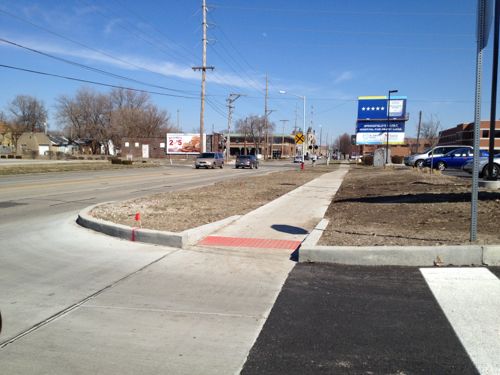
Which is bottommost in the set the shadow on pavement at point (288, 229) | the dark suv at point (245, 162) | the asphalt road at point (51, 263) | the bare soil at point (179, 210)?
the asphalt road at point (51, 263)

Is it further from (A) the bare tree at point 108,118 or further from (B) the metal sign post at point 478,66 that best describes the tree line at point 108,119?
(B) the metal sign post at point 478,66

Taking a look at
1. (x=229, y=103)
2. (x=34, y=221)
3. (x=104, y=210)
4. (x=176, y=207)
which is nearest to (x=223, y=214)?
(x=176, y=207)

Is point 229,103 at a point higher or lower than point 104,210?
higher

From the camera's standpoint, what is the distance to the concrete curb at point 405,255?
19.9 ft

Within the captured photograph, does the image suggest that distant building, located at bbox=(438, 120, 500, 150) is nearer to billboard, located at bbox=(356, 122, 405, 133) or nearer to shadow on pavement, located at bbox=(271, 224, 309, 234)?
billboard, located at bbox=(356, 122, 405, 133)

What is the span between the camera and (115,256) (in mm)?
6781

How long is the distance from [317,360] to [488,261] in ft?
12.6

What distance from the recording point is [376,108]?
64750mm

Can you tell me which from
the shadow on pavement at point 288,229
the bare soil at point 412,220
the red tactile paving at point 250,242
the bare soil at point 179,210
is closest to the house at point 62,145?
the bare soil at point 179,210

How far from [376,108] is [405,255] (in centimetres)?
6213

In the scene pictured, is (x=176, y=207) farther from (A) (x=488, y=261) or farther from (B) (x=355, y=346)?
(B) (x=355, y=346)

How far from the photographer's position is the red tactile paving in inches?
297

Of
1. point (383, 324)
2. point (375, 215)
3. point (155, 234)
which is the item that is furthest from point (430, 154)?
point (383, 324)

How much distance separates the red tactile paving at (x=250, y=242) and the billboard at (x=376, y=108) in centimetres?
5999
